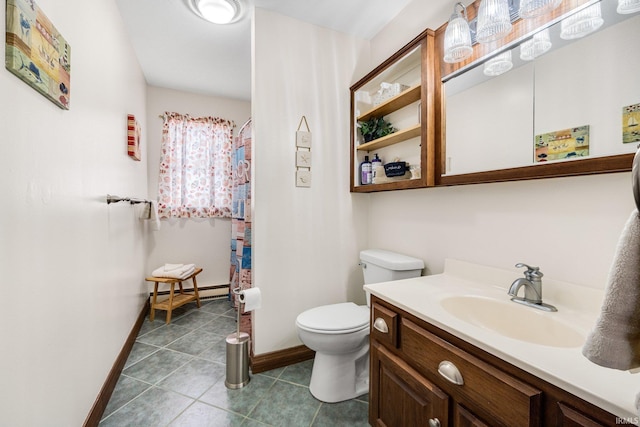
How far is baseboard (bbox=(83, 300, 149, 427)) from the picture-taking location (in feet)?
4.32

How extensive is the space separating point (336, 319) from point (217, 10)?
2217mm

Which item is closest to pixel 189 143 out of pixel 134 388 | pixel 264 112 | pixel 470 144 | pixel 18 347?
pixel 264 112

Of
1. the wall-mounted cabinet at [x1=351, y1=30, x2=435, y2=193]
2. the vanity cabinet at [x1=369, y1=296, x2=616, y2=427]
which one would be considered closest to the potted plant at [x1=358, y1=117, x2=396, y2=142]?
the wall-mounted cabinet at [x1=351, y1=30, x2=435, y2=193]

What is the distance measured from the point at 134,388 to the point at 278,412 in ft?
3.12

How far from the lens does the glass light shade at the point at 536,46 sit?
40.8 inches

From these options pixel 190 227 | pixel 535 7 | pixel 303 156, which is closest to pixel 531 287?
pixel 535 7

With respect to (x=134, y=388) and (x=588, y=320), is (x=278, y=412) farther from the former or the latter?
(x=588, y=320)

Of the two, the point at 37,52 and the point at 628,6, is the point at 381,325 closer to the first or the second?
the point at 628,6

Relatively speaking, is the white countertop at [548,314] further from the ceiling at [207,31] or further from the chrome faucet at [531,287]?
the ceiling at [207,31]

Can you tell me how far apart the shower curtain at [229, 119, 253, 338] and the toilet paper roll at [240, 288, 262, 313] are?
41 cm

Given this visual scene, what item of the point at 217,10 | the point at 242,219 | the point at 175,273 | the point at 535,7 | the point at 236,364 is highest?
the point at 217,10

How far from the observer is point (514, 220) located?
1.22 m

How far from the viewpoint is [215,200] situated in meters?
3.36

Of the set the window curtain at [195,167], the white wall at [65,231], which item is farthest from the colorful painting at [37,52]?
the window curtain at [195,167]
